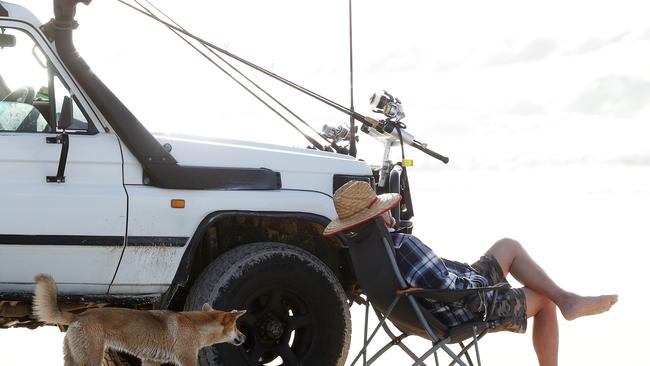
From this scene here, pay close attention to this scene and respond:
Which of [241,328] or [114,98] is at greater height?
[114,98]

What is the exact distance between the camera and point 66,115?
6.27m

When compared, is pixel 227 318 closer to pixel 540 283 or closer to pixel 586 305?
pixel 540 283

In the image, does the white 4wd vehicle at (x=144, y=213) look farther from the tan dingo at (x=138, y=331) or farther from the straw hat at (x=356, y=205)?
the straw hat at (x=356, y=205)

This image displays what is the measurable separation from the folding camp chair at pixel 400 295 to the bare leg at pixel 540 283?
1.54 feet

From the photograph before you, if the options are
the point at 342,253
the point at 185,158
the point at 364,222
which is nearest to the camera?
the point at 364,222

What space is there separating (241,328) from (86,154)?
1414 mm

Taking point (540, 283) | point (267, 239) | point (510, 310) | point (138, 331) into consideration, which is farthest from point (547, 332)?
point (138, 331)

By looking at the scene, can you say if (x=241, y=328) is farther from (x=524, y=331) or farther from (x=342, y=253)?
(x=524, y=331)

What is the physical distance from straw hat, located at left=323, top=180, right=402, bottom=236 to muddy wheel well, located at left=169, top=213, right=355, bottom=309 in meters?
0.60

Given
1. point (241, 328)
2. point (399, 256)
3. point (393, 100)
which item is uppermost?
point (393, 100)

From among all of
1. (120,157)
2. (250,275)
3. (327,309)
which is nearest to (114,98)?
(120,157)

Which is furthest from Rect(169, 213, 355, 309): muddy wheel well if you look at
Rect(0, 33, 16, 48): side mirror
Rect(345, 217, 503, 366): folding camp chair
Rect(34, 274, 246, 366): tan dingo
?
Rect(0, 33, 16, 48): side mirror

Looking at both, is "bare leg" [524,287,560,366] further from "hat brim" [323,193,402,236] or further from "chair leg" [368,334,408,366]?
"hat brim" [323,193,402,236]

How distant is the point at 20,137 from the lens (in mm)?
6504
